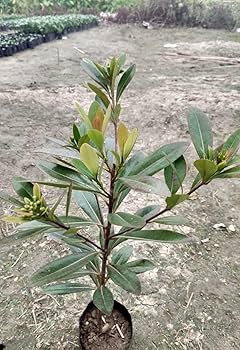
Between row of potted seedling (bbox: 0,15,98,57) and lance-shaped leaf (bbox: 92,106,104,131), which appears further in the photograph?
row of potted seedling (bbox: 0,15,98,57)

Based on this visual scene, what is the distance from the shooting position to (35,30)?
7.27 m

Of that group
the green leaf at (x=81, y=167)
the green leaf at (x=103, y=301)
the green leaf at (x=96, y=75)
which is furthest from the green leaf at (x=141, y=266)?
the green leaf at (x=96, y=75)

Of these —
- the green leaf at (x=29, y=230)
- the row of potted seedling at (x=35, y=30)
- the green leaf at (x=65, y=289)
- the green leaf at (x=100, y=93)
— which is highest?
the green leaf at (x=100, y=93)

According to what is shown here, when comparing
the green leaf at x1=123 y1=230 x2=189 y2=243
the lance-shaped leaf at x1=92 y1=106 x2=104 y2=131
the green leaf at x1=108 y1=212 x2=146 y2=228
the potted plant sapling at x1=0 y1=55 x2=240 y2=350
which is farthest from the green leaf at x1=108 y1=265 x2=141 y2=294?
the lance-shaped leaf at x1=92 y1=106 x2=104 y2=131

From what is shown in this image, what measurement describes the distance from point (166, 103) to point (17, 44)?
3783mm

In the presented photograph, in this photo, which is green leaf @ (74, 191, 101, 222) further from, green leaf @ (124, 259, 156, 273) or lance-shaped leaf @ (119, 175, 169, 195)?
lance-shaped leaf @ (119, 175, 169, 195)

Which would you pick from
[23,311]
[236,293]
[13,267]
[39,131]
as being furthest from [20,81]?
[236,293]

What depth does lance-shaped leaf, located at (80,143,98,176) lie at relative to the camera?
769mm

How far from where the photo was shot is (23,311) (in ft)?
5.28

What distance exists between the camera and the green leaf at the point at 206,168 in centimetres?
78

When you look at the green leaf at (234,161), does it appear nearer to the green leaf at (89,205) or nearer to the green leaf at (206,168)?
the green leaf at (206,168)

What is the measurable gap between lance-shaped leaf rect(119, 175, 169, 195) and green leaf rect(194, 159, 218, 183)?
3.7 inches

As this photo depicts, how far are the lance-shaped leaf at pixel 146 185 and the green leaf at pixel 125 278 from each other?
34 cm

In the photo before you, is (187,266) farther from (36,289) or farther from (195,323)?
(36,289)
